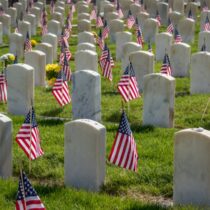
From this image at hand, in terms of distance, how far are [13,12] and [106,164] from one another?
62.2ft

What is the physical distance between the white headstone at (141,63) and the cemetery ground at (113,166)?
82cm

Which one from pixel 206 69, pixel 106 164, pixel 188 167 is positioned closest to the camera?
pixel 188 167

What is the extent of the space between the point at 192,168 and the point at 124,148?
1.04m

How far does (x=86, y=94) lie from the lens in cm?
1197

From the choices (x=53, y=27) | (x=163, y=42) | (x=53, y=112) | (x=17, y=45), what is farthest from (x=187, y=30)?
(x=53, y=112)

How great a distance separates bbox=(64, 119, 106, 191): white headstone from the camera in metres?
8.63

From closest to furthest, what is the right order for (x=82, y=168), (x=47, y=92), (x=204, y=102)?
(x=82, y=168), (x=204, y=102), (x=47, y=92)

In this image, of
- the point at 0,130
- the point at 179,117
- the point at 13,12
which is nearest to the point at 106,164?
the point at 0,130

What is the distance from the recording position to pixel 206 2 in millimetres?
28984

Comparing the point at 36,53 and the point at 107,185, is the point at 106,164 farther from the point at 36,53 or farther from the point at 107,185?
the point at 36,53

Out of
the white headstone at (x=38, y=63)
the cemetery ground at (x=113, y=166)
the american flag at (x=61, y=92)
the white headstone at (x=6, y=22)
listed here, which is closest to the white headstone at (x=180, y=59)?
the cemetery ground at (x=113, y=166)

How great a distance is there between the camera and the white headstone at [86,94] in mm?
11849

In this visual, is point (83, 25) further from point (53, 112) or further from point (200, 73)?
point (53, 112)

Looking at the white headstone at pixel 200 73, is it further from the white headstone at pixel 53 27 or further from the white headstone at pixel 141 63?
the white headstone at pixel 53 27
